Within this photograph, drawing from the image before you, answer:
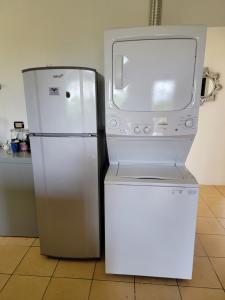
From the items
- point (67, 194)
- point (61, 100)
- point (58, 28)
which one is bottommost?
point (67, 194)

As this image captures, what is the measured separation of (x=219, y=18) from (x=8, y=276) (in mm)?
2843

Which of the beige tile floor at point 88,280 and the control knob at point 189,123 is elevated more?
the control knob at point 189,123

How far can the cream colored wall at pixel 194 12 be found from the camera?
1.88m

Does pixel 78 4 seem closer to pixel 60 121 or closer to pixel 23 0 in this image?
pixel 23 0

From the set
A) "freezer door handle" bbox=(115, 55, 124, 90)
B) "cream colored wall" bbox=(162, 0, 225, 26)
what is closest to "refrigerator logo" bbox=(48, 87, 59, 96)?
"freezer door handle" bbox=(115, 55, 124, 90)

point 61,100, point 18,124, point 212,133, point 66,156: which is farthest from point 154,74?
point 212,133

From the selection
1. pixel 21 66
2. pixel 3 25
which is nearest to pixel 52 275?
pixel 21 66

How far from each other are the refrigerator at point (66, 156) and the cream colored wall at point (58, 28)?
0.67 metres

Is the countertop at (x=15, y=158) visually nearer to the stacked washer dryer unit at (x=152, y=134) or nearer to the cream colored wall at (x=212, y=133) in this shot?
the stacked washer dryer unit at (x=152, y=134)

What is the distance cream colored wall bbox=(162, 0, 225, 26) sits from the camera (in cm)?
Answer: 188

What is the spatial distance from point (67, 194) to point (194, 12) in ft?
6.40

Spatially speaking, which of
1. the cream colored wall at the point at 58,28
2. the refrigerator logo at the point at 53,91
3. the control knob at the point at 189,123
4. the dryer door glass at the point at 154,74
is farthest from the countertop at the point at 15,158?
the control knob at the point at 189,123

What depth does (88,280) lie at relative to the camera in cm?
166

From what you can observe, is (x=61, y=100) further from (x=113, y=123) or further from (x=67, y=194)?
(x=67, y=194)
